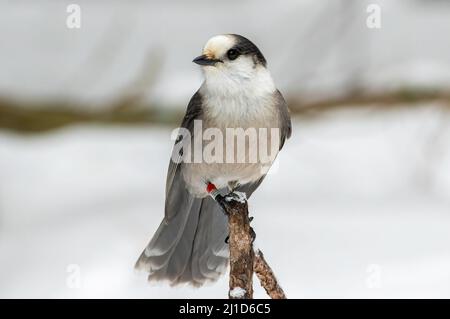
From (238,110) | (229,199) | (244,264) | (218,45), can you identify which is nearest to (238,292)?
(244,264)

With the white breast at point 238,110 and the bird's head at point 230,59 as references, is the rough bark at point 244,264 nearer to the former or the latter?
the white breast at point 238,110

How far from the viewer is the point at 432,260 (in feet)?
8.55

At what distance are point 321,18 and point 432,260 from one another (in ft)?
6.44

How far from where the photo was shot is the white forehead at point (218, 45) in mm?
1415

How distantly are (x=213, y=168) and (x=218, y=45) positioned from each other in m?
0.27

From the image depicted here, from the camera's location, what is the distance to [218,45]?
142 centimetres

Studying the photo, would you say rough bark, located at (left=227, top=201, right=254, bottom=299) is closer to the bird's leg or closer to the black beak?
the bird's leg

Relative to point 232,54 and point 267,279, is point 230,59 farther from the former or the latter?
point 267,279

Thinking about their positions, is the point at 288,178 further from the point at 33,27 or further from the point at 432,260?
the point at 33,27

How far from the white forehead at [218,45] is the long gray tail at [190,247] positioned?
405mm

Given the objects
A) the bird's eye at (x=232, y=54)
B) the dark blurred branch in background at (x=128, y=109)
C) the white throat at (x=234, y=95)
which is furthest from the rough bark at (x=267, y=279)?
the dark blurred branch in background at (x=128, y=109)

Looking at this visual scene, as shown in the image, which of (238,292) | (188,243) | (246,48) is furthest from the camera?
(188,243)

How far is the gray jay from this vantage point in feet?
4.80

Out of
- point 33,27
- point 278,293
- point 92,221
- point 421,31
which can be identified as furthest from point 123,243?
point 421,31
